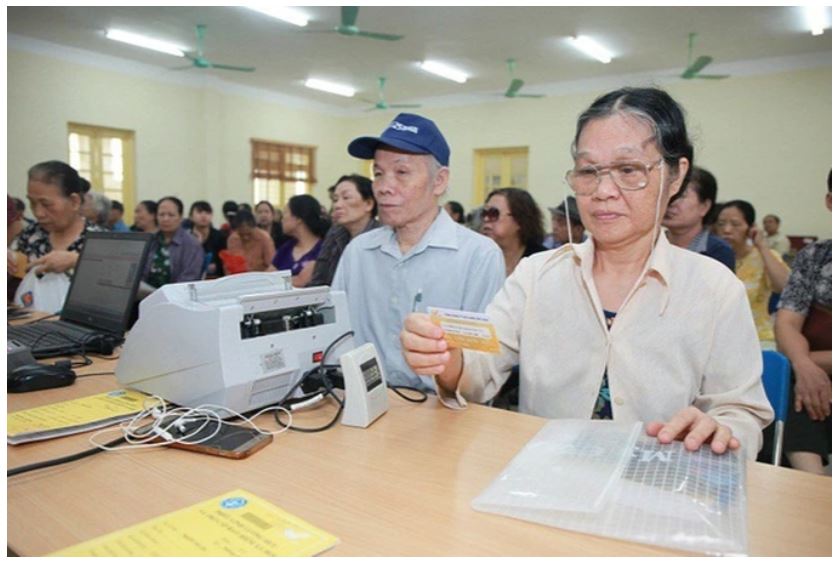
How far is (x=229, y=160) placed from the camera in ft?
33.1

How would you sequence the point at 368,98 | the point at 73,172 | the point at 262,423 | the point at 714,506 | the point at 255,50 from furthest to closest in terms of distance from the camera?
1. the point at 368,98
2. the point at 255,50
3. the point at 73,172
4. the point at 262,423
5. the point at 714,506

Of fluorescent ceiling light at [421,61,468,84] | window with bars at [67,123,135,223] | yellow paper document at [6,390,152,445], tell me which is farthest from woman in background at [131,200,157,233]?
yellow paper document at [6,390,152,445]

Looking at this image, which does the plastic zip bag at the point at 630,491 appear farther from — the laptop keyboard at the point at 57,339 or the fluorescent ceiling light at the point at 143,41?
the fluorescent ceiling light at the point at 143,41

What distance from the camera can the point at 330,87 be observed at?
399 inches

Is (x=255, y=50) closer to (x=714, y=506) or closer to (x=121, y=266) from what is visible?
(x=121, y=266)

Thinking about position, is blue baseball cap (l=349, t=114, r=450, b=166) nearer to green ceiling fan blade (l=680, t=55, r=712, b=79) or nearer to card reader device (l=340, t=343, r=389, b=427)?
card reader device (l=340, t=343, r=389, b=427)

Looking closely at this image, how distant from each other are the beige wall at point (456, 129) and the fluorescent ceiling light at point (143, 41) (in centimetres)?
112

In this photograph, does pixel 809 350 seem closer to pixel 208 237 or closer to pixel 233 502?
pixel 233 502

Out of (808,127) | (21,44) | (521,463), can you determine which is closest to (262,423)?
(521,463)

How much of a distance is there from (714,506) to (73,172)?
104 inches

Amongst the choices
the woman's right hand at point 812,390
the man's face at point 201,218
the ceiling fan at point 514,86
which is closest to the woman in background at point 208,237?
the man's face at point 201,218

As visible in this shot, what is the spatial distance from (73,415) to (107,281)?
0.81 metres

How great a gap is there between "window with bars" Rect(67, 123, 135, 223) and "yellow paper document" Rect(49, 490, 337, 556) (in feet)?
27.9

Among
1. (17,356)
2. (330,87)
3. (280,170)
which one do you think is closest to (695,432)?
(17,356)
